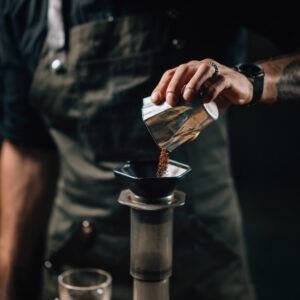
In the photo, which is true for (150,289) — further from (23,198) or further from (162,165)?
(23,198)

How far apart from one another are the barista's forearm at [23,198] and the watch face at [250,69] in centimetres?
59

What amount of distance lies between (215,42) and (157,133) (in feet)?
1.27

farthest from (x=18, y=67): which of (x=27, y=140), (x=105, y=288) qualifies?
(x=105, y=288)

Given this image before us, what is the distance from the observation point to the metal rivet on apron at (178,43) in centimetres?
72

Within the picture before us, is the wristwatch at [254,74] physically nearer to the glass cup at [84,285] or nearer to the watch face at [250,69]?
the watch face at [250,69]

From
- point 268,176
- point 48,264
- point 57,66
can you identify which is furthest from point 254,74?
point 268,176

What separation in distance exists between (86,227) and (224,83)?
0.48 m

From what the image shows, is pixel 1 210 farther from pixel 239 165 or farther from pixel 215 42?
pixel 239 165

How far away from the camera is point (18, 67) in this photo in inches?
36.4

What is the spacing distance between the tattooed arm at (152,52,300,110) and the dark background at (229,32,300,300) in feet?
4.53

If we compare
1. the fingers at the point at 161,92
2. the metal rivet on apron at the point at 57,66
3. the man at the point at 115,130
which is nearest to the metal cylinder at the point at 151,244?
the fingers at the point at 161,92

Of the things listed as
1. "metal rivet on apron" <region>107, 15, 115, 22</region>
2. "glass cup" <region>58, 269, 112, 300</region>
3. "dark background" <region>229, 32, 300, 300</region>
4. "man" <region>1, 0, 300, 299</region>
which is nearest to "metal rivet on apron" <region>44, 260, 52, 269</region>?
"man" <region>1, 0, 300, 299</region>

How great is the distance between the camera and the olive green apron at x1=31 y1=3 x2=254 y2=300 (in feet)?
2.48

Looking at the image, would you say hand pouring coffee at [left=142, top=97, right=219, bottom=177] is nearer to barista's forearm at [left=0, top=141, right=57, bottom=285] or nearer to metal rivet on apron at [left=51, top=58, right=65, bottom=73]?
metal rivet on apron at [left=51, top=58, right=65, bottom=73]
